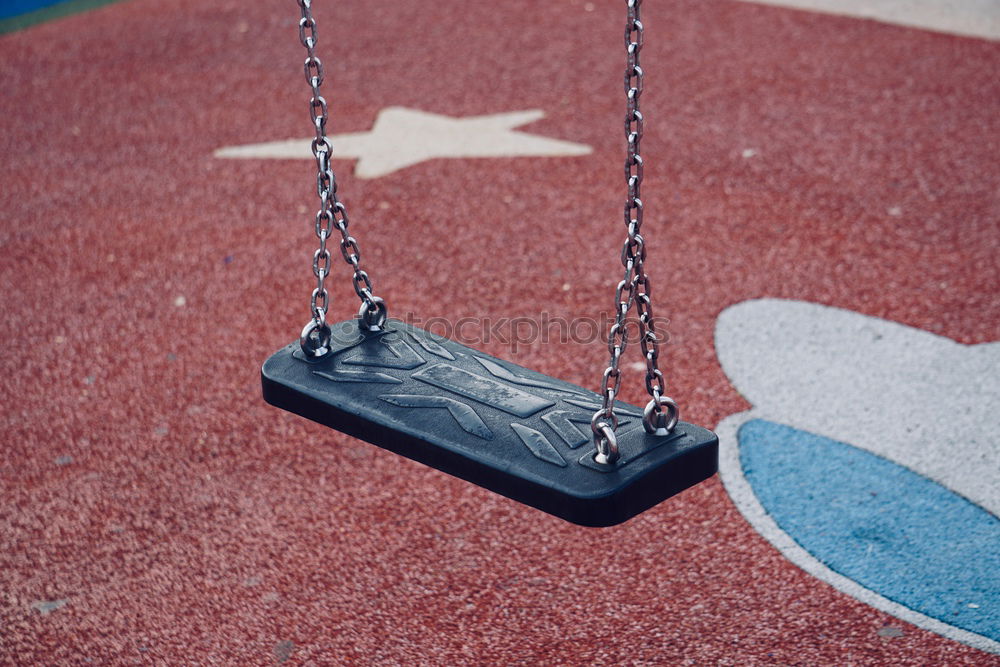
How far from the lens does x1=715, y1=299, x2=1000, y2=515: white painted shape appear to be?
9.81ft

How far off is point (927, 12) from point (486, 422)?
5.68 metres

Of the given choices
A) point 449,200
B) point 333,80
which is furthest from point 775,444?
point 333,80

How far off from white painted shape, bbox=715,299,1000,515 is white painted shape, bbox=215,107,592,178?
1767mm

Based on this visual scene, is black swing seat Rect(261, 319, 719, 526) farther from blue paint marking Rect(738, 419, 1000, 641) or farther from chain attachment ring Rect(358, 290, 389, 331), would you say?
blue paint marking Rect(738, 419, 1000, 641)

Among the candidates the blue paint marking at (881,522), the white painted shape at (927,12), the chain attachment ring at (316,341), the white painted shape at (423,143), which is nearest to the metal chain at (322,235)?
the chain attachment ring at (316,341)

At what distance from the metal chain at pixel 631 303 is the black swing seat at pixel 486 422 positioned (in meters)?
0.04

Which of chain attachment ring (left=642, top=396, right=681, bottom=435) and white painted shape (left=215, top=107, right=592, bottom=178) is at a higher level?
white painted shape (left=215, top=107, right=592, bottom=178)

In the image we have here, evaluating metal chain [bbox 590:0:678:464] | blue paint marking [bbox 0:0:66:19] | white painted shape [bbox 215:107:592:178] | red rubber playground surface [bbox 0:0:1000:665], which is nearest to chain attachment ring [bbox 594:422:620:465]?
metal chain [bbox 590:0:678:464]

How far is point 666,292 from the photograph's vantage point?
12.9ft

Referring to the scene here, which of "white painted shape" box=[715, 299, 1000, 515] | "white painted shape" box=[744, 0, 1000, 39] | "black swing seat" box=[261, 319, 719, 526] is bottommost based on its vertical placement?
"white painted shape" box=[715, 299, 1000, 515]

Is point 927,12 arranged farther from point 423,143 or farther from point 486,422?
point 486,422

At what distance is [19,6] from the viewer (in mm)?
7574

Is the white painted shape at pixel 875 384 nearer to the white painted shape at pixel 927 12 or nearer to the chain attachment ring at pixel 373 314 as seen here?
the chain attachment ring at pixel 373 314

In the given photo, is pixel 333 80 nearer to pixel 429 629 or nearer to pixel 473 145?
pixel 473 145
